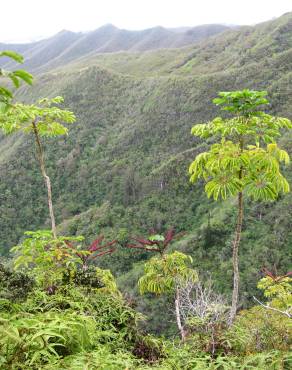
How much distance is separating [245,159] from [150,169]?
4612cm

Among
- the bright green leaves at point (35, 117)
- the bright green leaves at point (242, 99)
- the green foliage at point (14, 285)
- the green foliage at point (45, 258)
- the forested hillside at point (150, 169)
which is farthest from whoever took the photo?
the forested hillside at point (150, 169)

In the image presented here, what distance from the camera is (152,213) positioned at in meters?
42.3

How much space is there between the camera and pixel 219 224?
33.4 m

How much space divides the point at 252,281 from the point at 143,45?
593ft

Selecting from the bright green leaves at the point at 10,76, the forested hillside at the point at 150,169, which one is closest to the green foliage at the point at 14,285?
the bright green leaves at the point at 10,76

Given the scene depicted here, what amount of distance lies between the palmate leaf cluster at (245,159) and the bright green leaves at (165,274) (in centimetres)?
160

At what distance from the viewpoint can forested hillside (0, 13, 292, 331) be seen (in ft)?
103

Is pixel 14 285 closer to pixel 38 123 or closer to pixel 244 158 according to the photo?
pixel 244 158

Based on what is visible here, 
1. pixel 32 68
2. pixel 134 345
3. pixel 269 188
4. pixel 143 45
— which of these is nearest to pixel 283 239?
pixel 269 188

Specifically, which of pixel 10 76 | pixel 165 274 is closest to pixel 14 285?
pixel 10 76

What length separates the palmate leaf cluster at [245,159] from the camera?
15.5ft

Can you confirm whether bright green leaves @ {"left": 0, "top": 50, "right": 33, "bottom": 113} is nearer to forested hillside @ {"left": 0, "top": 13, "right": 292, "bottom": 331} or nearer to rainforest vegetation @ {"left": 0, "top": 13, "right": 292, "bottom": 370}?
rainforest vegetation @ {"left": 0, "top": 13, "right": 292, "bottom": 370}

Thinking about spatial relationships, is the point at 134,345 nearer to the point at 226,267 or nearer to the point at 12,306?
the point at 12,306

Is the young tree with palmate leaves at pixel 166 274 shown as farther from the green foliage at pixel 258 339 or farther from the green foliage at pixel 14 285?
the green foliage at pixel 14 285
